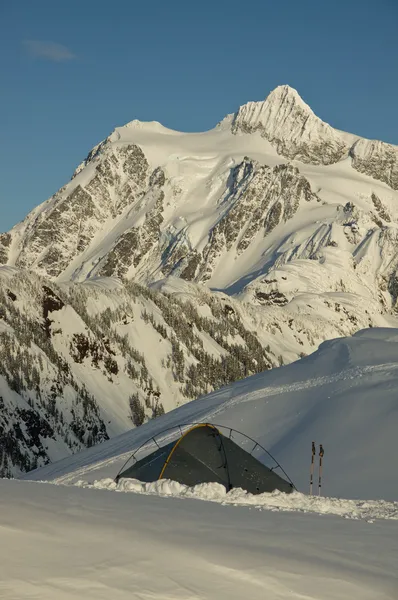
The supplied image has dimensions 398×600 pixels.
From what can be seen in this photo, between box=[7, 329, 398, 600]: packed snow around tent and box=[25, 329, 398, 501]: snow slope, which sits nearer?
box=[7, 329, 398, 600]: packed snow around tent

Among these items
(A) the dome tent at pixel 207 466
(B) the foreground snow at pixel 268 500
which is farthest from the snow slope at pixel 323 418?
(B) the foreground snow at pixel 268 500

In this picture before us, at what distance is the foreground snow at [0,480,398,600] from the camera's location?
11.1 m

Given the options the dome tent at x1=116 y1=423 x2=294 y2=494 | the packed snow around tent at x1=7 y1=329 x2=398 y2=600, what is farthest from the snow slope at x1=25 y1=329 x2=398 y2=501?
the dome tent at x1=116 y1=423 x2=294 y2=494

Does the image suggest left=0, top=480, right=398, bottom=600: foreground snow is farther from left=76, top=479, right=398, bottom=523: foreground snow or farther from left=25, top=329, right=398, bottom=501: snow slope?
left=25, top=329, right=398, bottom=501: snow slope

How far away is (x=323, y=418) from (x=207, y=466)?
13636mm

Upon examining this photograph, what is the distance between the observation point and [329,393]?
45344mm

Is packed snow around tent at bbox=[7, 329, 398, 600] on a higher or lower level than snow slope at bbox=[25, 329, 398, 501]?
lower

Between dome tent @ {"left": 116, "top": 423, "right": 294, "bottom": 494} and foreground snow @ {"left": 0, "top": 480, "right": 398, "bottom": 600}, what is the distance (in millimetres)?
11265

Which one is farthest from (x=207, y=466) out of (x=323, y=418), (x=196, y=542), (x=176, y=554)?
(x=176, y=554)

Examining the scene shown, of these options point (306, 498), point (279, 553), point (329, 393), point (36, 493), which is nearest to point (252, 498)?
point (306, 498)

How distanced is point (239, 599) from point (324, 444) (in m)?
28.6

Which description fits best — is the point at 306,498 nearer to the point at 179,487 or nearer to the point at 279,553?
the point at 179,487

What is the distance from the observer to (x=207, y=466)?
98.0 feet

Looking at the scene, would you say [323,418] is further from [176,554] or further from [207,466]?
[176,554]
